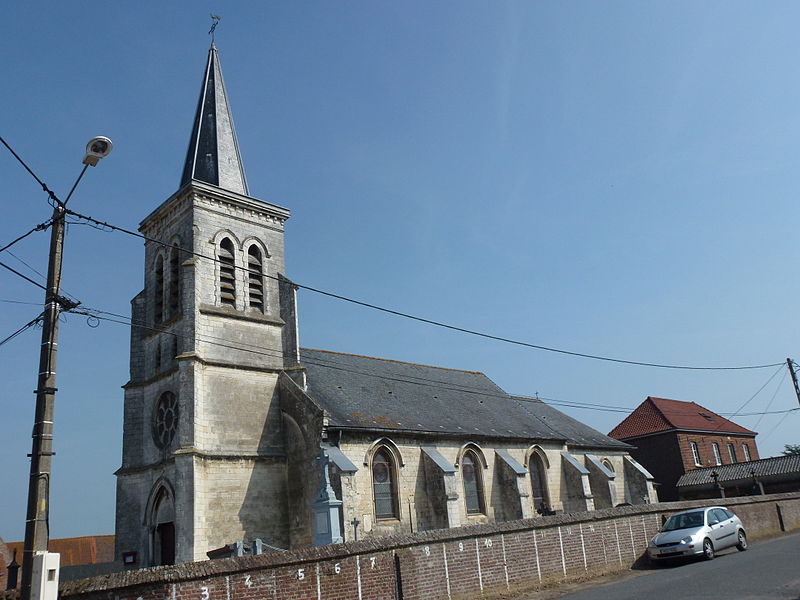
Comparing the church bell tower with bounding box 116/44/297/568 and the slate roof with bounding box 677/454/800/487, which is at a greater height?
the church bell tower with bounding box 116/44/297/568

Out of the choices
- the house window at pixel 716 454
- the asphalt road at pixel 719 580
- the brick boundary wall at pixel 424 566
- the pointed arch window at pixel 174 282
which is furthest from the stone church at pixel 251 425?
the house window at pixel 716 454

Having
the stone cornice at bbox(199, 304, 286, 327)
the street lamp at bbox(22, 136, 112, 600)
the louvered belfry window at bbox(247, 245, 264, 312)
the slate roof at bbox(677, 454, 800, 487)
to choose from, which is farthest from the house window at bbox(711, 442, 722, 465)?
the street lamp at bbox(22, 136, 112, 600)

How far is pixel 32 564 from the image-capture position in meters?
8.91

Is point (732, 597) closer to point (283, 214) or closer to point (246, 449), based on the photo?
point (246, 449)

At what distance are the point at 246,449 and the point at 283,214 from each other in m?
9.54

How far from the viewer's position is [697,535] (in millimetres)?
16859

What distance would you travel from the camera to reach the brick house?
43719 mm

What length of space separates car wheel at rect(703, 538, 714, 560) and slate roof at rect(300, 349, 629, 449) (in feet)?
34.6

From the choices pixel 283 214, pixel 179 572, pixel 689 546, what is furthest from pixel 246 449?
pixel 689 546

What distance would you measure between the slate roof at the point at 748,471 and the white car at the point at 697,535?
71.9 ft

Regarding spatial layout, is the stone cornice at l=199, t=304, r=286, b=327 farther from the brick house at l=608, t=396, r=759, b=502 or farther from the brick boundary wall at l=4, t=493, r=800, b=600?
the brick house at l=608, t=396, r=759, b=502

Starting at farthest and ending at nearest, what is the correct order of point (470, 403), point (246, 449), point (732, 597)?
point (470, 403) → point (246, 449) → point (732, 597)

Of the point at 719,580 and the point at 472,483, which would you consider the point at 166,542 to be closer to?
the point at 472,483

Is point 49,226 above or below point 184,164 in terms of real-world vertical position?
below
